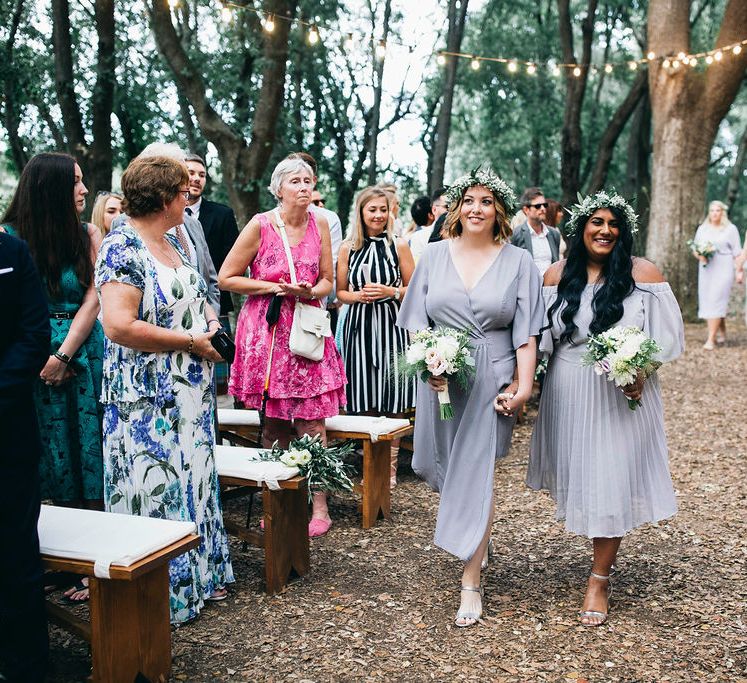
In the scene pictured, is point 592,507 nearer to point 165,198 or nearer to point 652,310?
point 652,310

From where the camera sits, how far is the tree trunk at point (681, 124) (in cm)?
1478

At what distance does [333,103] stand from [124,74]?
8650 mm

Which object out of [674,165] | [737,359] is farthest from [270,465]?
[674,165]

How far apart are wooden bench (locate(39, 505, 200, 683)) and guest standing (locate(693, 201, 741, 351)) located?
1146 centimetres

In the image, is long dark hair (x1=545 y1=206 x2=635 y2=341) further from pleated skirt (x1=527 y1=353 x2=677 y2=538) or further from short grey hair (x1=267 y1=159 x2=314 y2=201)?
short grey hair (x1=267 y1=159 x2=314 y2=201)

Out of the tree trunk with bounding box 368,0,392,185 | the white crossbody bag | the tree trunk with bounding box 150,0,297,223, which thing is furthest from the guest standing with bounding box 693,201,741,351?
the tree trunk with bounding box 368,0,392,185

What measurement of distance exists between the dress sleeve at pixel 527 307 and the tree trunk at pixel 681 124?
12.3 m

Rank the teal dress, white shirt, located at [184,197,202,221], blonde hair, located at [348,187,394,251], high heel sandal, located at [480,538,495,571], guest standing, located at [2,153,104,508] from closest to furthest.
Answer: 1. guest standing, located at [2,153,104,508]
2. the teal dress
3. high heel sandal, located at [480,538,495,571]
4. blonde hair, located at [348,187,394,251]
5. white shirt, located at [184,197,202,221]

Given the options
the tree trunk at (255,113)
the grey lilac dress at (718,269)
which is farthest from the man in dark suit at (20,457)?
the grey lilac dress at (718,269)

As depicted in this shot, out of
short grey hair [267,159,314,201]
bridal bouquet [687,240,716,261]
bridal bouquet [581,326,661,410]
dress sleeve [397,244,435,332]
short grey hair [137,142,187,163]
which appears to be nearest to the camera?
bridal bouquet [581,326,661,410]

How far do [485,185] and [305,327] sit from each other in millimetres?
1587

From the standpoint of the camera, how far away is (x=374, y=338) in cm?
645

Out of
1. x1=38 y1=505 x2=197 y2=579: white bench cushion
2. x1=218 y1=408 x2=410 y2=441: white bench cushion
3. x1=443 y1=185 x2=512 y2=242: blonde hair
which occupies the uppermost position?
x1=443 y1=185 x2=512 y2=242: blonde hair

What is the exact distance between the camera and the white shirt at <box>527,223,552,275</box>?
8.48m
